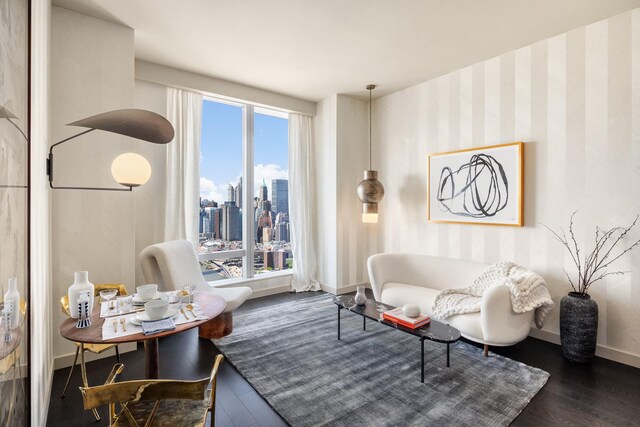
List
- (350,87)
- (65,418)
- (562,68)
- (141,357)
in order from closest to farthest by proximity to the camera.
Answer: (65,418)
(141,357)
(562,68)
(350,87)

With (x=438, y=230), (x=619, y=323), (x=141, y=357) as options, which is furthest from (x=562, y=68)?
(x=141, y=357)

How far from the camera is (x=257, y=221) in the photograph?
4.80 m

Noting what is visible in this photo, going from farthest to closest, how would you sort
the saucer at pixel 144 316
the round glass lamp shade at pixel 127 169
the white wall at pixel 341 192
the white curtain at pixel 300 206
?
the white curtain at pixel 300 206, the white wall at pixel 341 192, the round glass lamp shade at pixel 127 169, the saucer at pixel 144 316

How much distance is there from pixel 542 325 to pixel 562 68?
2457mm

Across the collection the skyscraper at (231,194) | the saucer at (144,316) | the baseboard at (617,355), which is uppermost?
the skyscraper at (231,194)

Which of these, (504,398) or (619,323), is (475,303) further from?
(619,323)

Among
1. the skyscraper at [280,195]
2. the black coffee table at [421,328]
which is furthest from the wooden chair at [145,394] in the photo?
the skyscraper at [280,195]

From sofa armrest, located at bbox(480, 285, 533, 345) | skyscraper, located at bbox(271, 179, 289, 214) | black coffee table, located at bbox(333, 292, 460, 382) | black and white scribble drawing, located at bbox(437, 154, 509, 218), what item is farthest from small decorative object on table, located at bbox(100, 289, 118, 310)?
black and white scribble drawing, located at bbox(437, 154, 509, 218)

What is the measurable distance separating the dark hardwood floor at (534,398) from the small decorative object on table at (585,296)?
170 millimetres

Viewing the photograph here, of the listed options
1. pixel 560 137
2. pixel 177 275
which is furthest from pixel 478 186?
pixel 177 275

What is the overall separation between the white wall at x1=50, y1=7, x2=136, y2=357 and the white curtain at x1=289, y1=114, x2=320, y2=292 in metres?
2.39

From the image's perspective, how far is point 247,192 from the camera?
4.65m

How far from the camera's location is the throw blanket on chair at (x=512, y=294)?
2.70 metres

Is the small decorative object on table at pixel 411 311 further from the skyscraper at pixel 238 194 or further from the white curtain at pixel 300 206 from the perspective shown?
the skyscraper at pixel 238 194
